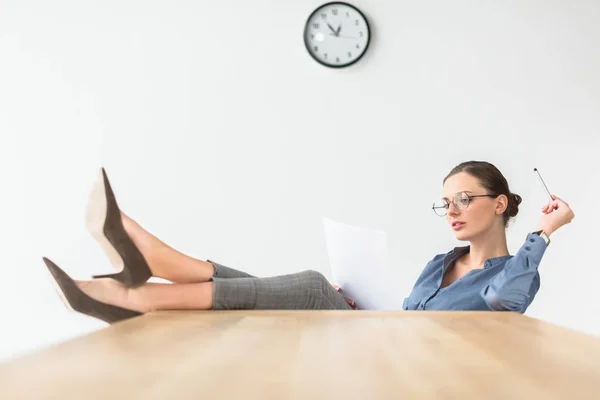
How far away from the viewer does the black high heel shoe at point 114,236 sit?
1338 mm

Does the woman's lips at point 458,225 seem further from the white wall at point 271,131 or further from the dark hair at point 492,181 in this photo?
the white wall at point 271,131

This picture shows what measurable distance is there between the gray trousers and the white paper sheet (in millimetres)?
173

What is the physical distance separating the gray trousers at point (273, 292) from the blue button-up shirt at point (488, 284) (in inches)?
14.7

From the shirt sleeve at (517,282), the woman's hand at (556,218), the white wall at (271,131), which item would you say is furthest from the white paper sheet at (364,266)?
the white wall at (271,131)

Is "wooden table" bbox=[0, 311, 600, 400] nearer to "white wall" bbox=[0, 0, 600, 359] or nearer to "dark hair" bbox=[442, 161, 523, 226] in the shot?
"dark hair" bbox=[442, 161, 523, 226]

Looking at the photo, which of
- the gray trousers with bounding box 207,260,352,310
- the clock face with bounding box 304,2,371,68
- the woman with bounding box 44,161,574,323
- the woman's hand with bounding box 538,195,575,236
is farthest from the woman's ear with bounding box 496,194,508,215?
the clock face with bounding box 304,2,371,68

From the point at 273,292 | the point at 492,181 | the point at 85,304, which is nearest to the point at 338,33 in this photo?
the point at 492,181

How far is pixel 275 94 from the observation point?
10.8 feet

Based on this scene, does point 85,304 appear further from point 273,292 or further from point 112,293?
point 273,292

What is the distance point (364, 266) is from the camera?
6.09 feet

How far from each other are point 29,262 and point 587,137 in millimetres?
2829

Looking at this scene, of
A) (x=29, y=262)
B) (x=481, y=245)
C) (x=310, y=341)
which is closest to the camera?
(x=310, y=341)

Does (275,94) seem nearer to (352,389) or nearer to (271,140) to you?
(271,140)

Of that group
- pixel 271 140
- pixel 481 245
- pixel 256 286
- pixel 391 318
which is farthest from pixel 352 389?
pixel 271 140
